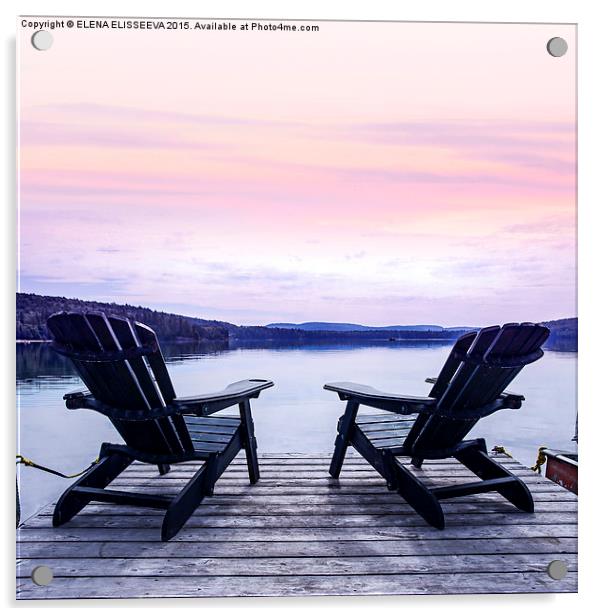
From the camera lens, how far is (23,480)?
2379 mm

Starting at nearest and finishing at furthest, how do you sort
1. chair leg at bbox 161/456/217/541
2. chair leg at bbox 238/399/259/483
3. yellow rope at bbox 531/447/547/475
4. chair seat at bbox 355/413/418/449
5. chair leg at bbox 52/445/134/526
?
1. chair leg at bbox 161/456/217/541
2. chair leg at bbox 52/445/134/526
3. chair seat at bbox 355/413/418/449
4. chair leg at bbox 238/399/259/483
5. yellow rope at bbox 531/447/547/475

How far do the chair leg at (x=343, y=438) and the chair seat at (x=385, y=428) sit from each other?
51 millimetres

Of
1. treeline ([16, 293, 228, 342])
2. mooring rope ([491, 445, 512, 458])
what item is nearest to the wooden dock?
mooring rope ([491, 445, 512, 458])

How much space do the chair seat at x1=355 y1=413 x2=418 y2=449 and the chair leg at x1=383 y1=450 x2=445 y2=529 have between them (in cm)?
9

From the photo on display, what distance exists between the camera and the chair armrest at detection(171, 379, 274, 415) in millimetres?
2266

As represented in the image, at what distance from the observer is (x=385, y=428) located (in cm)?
281

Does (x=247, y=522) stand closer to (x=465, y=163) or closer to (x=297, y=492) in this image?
(x=297, y=492)

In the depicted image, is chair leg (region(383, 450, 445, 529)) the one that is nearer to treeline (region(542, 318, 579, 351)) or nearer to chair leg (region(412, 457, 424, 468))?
chair leg (region(412, 457, 424, 468))

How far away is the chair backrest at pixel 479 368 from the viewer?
224 cm

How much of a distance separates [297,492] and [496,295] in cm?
142

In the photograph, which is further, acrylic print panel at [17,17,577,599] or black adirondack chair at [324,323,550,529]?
black adirondack chair at [324,323,550,529]

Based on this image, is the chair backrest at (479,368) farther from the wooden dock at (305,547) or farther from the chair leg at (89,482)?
the chair leg at (89,482)

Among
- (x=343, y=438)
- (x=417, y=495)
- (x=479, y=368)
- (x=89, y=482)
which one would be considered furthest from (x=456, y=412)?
(x=89, y=482)

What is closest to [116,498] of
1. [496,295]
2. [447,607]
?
[447,607]
